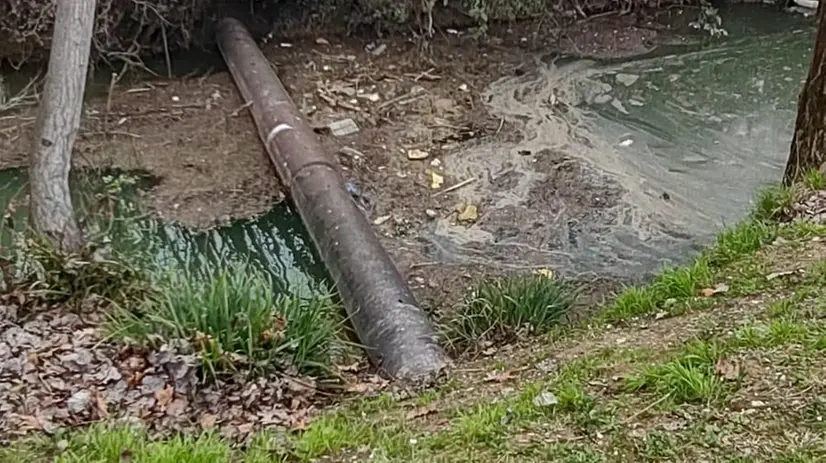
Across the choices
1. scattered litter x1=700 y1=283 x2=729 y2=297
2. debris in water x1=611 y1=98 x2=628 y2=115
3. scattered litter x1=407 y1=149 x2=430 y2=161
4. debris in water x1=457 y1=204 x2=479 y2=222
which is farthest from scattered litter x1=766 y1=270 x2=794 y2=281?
debris in water x1=611 y1=98 x2=628 y2=115

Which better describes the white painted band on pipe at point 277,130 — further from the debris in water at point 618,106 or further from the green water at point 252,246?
the debris in water at point 618,106

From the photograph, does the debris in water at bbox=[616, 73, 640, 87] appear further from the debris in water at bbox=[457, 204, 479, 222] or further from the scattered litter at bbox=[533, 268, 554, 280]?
the scattered litter at bbox=[533, 268, 554, 280]

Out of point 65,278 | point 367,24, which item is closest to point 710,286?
point 65,278

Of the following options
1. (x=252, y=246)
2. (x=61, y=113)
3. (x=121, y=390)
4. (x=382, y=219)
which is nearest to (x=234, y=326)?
(x=121, y=390)

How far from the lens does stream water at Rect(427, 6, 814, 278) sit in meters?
5.98

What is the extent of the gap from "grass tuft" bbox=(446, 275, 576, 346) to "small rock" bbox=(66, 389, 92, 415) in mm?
1949

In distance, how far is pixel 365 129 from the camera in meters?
7.42

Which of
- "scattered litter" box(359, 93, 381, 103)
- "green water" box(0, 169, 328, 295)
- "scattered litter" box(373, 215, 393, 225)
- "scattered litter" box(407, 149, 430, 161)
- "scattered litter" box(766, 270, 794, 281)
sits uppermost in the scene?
"scattered litter" box(766, 270, 794, 281)

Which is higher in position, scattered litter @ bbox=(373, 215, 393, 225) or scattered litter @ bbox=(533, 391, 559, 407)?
scattered litter @ bbox=(533, 391, 559, 407)

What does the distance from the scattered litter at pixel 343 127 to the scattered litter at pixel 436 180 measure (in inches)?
35.1

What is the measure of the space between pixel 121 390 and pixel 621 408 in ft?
6.03

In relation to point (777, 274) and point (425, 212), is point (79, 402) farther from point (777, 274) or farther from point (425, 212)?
point (425, 212)

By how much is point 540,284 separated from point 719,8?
6.75 m

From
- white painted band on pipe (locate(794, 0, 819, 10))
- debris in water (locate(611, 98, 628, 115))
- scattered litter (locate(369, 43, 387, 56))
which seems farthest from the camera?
white painted band on pipe (locate(794, 0, 819, 10))
